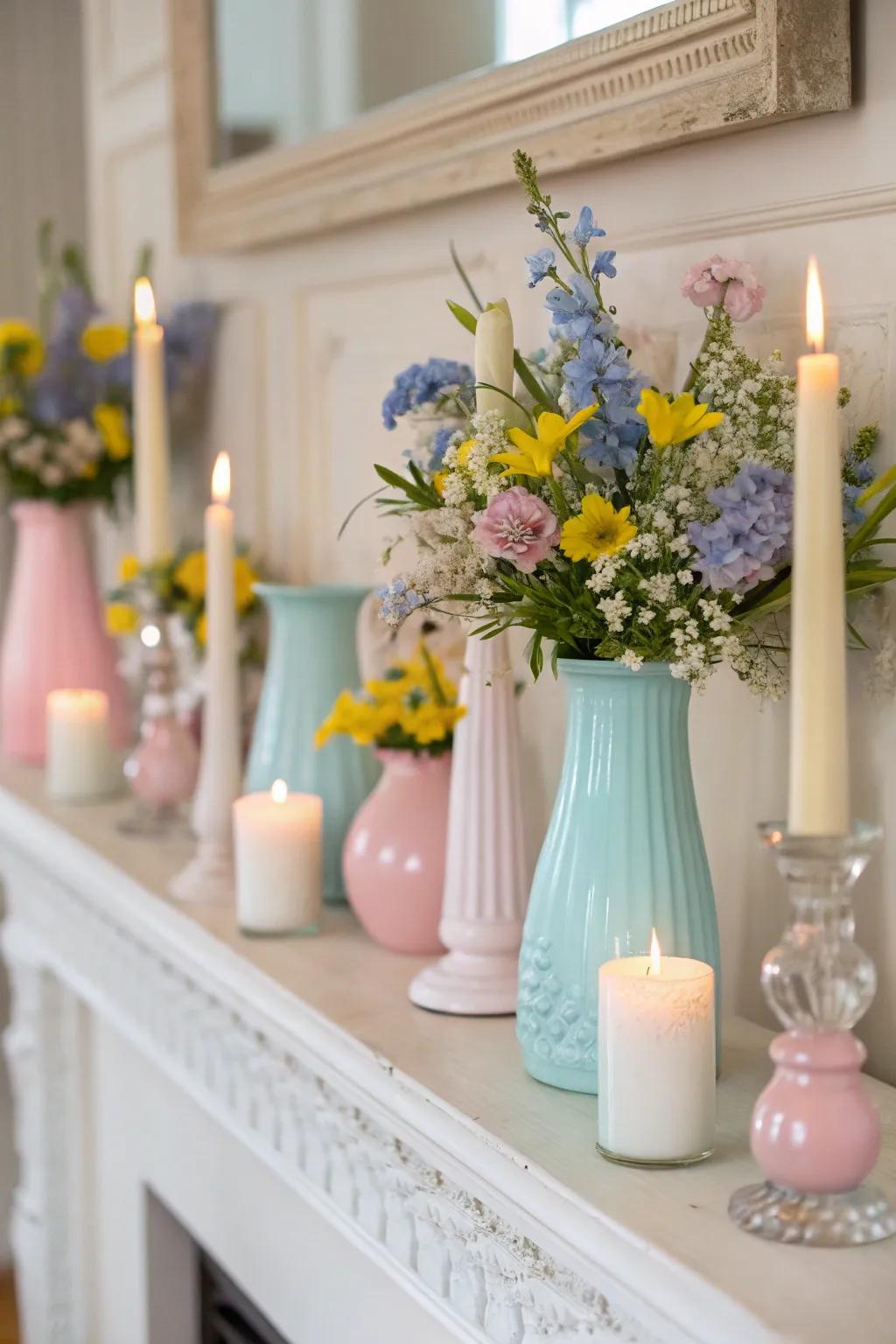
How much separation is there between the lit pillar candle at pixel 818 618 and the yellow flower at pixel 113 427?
1.12 meters

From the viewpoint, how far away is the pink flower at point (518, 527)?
0.72 m

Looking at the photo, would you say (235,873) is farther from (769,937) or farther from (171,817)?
(769,937)

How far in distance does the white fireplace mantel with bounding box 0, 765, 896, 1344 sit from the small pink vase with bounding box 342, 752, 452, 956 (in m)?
0.03

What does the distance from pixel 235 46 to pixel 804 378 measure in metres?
1.01

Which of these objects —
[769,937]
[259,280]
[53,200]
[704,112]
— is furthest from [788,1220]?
[53,200]

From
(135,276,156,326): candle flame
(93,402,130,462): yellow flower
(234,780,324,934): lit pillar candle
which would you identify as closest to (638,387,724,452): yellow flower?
(234,780,324,934): lit pillar candle

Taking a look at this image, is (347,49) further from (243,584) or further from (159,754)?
(159,754)

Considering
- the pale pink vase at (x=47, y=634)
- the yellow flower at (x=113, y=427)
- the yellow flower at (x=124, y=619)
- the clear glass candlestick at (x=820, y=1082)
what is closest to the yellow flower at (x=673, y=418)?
the clear glass candlestick at (x=820, y=1082)

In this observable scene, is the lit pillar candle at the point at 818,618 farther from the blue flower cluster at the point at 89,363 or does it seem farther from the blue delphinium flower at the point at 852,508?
the blue flower cluster at the point at 89,363

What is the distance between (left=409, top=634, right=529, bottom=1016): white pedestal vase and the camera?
3.08 feet

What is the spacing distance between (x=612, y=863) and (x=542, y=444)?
0.22 meters

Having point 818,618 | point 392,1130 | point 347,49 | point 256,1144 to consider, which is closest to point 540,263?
point 818,618

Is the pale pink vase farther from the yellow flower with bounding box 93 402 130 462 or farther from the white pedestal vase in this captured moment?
the white pedestal vase

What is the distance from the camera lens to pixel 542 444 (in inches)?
28.5
